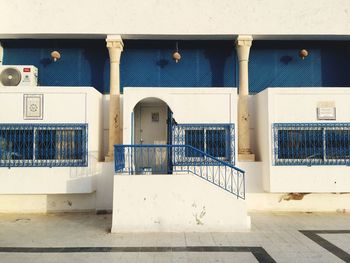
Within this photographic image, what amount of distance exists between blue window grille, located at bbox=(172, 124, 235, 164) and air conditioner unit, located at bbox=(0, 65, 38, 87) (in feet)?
16.8

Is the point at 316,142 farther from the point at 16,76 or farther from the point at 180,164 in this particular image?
the point at 16,76

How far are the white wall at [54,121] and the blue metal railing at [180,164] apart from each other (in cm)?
154

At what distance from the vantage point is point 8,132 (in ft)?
26.8

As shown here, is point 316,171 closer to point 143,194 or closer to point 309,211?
point 309,211

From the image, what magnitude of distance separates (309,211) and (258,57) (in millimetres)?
5407

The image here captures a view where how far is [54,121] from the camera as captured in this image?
8227mm

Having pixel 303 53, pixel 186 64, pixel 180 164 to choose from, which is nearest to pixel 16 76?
pixel 186 64

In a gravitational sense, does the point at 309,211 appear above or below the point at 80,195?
below

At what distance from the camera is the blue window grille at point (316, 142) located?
27.0 ft

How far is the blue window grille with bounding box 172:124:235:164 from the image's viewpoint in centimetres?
837


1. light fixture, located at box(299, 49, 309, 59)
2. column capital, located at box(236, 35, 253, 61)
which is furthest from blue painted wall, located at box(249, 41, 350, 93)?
column capital, located at box(236, 35, 253, 61)
